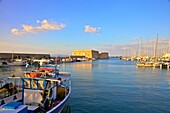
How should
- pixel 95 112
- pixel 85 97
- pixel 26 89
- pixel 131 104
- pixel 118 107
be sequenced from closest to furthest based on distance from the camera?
pixel 26 89, pixel 95 112, pixel 118 107, pixel 131 104, pixel 85 97

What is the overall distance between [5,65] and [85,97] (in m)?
58.2

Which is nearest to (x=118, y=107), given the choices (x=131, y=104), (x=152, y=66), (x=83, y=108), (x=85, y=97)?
(x=131, y=104)

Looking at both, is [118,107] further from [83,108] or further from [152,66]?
[152,66]

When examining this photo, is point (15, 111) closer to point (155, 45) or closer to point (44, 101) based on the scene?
point (44, 101)

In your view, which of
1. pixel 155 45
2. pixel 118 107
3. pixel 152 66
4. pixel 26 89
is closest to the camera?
pixel 26 89

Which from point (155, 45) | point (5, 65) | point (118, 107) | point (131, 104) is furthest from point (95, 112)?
point (155, 45)

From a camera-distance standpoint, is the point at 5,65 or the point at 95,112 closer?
the point at 95,112

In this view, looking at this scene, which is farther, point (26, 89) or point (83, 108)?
point (83, 108)

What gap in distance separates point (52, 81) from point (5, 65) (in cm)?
6363

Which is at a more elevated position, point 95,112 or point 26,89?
point 26,89

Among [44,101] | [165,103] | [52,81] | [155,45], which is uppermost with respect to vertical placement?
[155,45]

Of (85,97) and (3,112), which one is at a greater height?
(3,112)

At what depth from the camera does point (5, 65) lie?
72.8m

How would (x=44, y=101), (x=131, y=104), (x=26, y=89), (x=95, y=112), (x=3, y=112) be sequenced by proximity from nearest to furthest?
(x=3, y=112) → (x=44, y=101) → (x=26, y=89) → (x=95, y=112) → (x=131, y=104)
